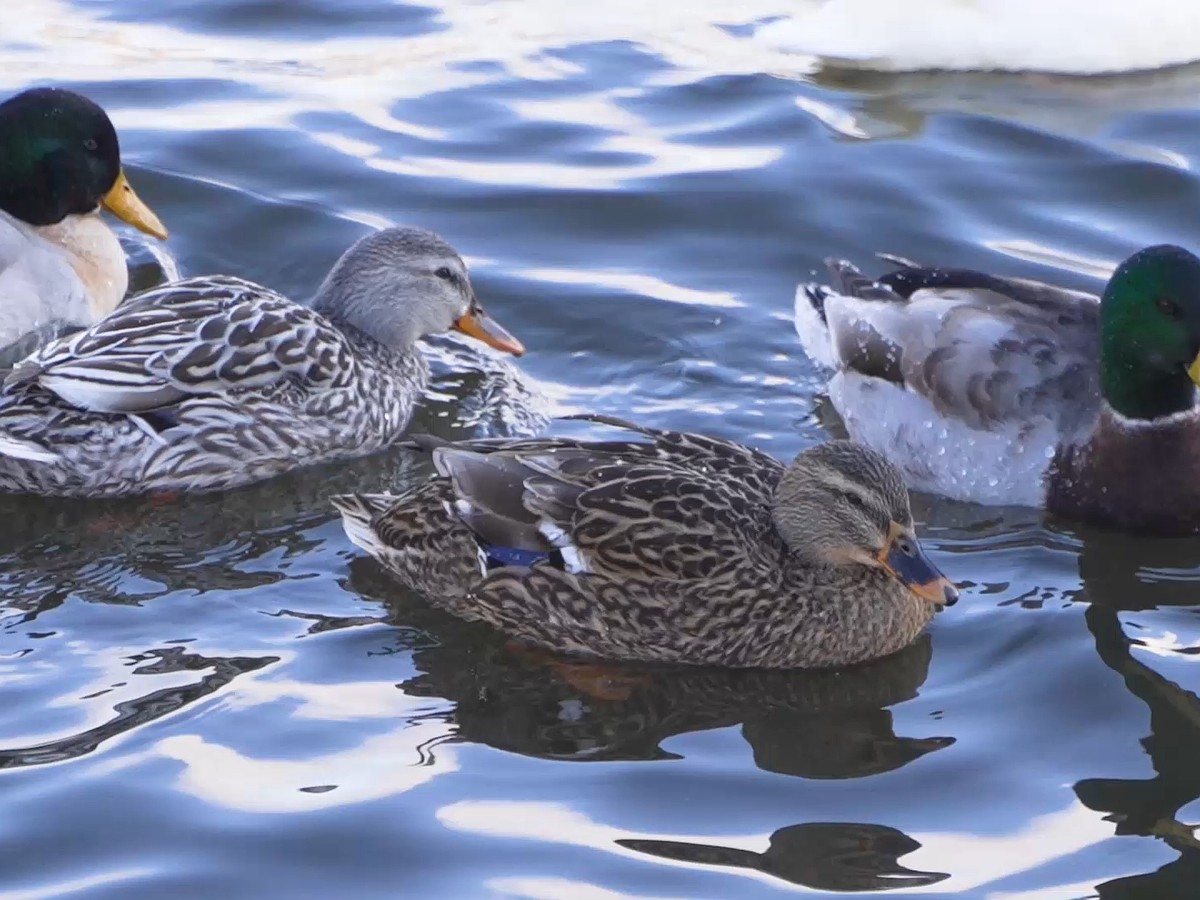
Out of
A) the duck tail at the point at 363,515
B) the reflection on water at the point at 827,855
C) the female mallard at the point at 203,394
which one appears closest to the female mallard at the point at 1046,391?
the female mallard at the point at 203,394

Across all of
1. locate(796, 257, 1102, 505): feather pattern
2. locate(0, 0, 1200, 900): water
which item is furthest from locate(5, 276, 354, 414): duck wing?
locate(796, 257, 1102, 505): feather pattern

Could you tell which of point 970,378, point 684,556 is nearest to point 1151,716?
point 684,556

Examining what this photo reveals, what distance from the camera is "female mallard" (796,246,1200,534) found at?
750cm

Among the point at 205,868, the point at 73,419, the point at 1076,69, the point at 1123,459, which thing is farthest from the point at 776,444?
the point at 1076,69

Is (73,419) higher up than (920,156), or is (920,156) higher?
(920,156)

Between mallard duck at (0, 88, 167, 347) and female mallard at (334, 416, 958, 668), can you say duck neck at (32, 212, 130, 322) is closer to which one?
mallard duck at (0, 88, 167, 347)

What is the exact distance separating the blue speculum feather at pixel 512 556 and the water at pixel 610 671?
0.27 metres

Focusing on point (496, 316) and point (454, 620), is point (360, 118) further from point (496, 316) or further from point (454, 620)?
point (454, 620)

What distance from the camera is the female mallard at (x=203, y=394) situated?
745cm

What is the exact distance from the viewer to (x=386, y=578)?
7.02 m

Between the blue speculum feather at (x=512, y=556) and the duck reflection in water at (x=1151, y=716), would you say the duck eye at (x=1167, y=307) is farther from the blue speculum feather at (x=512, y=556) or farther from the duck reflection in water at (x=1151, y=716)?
the blue speculum feather at (x=512, y=556)

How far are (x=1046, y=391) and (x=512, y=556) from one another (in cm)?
228

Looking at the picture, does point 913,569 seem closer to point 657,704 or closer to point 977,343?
point 657,704

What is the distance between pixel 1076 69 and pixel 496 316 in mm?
4113
